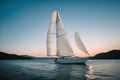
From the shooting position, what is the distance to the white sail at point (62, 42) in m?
41.8

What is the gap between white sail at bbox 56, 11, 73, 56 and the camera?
137ft

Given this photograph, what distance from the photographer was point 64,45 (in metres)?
42.1

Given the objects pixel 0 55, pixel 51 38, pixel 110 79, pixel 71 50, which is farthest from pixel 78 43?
pixel 0 55

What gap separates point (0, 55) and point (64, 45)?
532 ft

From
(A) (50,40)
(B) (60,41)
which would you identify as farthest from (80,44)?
(A) (50,40)

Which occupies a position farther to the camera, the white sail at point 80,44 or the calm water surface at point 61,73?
the white sail at point 80,44

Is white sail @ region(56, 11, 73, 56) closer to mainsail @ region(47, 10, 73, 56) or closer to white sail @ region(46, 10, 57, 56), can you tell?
mainsail @ region(47, 10, 73, 56)

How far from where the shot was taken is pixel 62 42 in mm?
42156

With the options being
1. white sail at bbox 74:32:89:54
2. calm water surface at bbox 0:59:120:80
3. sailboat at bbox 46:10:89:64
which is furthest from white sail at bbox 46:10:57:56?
white sail at bbox 74:32:89:54

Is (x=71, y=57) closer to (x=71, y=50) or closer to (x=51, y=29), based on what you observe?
(x=71, y=50)

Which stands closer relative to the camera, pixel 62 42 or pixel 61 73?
pixel 61 73

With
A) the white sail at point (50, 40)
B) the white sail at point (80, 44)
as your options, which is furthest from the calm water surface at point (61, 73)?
the white sail at point (50, 40)

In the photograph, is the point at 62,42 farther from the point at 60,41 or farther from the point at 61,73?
the point at 61,73

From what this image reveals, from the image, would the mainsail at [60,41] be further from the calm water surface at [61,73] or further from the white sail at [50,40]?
the calm water surface at [61,73]
